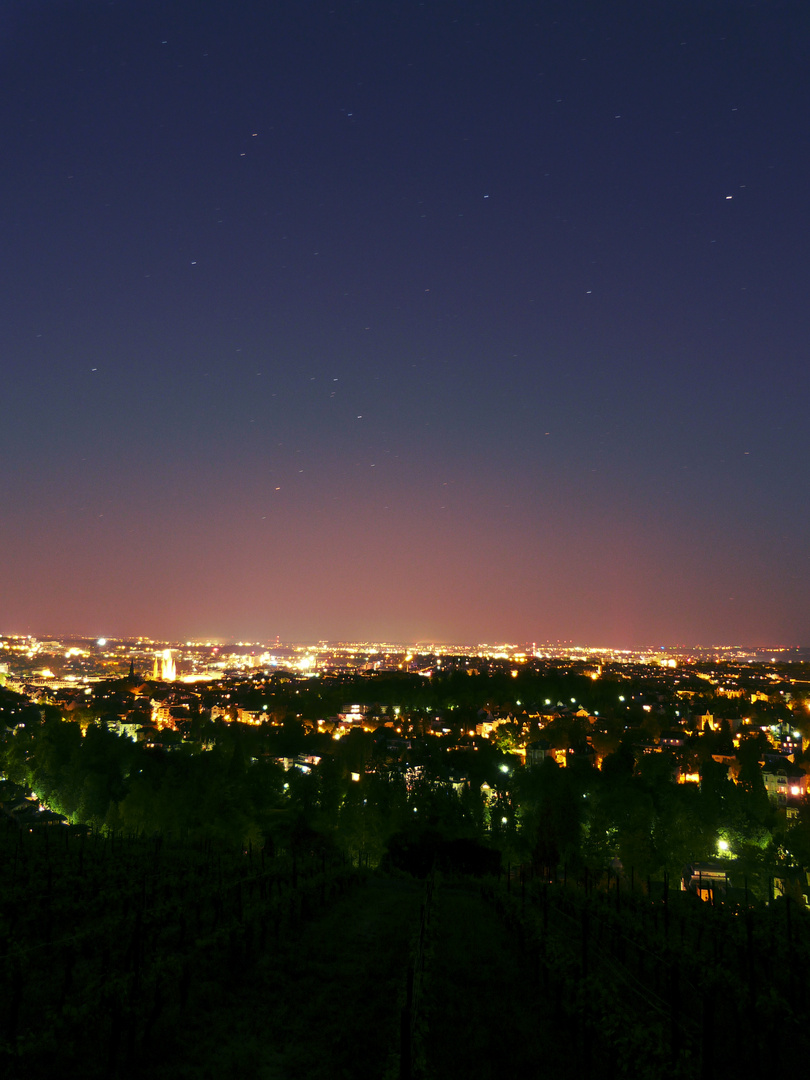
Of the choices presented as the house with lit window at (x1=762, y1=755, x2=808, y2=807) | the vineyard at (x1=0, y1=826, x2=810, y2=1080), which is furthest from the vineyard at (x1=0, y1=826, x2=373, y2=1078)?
the house with lit window at (x1=762, y1=755, x2=808, y2=807)

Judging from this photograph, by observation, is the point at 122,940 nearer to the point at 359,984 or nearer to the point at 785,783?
the point at 359,984

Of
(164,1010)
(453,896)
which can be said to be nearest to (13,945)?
(164,1010)

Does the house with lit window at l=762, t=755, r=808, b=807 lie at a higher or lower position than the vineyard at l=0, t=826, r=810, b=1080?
lower

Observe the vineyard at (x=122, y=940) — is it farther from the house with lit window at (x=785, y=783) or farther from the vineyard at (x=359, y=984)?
the house with lit window at (x=785, y=783)

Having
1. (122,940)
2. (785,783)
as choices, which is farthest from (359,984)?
(785,783)

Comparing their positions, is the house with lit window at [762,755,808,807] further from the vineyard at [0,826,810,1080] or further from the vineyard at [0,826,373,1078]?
the vineyard at [0,826,373,1078]

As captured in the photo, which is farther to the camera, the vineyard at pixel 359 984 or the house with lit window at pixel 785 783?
the house with lit window at pixel 785 783

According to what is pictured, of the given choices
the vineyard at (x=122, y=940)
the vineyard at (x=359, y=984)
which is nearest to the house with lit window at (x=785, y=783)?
the vineyard at (x=359, y=984)

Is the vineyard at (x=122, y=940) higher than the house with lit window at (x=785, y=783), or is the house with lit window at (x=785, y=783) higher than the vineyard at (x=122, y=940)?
the vineyard at (x=122, y=940)

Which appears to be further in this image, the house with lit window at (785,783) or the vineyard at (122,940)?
the house with lit window at (785,783)

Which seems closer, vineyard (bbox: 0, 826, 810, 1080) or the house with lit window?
vineyard (bbox: 0, 826, 810, 1080)

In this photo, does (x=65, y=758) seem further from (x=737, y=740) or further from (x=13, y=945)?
(x=737, y=740)

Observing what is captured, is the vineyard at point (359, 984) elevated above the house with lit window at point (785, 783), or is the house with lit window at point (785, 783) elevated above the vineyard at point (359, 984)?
the vineyard at point (359, 984)

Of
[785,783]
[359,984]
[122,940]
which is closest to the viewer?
[359,984]
